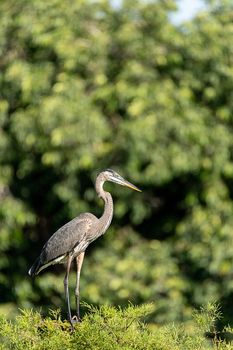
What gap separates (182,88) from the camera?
13.3 m

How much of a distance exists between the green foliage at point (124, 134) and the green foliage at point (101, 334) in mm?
5459

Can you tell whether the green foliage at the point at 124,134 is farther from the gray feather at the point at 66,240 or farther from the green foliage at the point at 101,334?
the green foliage at the point at 101,334

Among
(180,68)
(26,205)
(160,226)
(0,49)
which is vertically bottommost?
(160,226)

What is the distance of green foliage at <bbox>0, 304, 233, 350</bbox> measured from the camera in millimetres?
7258

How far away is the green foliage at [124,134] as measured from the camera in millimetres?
13000

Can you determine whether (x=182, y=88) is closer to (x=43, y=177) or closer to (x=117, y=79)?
(x=117, y=79)

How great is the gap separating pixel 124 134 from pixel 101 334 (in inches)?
235

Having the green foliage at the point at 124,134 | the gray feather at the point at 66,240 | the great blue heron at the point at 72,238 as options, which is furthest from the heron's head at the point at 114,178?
the green foliage at the point at 124,134

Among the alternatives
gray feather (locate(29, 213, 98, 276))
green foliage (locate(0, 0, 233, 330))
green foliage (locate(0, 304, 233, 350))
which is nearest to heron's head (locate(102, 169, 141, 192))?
gray feather (locate(29, 213, 98, 276))

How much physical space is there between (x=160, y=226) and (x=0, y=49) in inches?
121

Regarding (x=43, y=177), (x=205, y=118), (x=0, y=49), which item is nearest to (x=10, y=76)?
(x=0, y=49)

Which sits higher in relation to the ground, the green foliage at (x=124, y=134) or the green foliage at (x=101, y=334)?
the green foliage at (x=101, y=334)

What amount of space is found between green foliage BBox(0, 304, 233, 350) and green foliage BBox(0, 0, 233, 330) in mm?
5459

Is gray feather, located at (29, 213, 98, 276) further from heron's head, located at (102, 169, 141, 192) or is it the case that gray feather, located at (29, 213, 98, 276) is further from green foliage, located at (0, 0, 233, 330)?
green foliage, located at (0, 0, 233, 330)
